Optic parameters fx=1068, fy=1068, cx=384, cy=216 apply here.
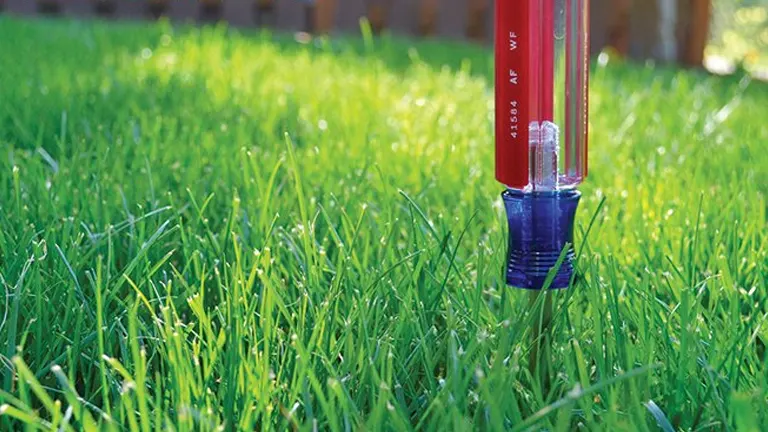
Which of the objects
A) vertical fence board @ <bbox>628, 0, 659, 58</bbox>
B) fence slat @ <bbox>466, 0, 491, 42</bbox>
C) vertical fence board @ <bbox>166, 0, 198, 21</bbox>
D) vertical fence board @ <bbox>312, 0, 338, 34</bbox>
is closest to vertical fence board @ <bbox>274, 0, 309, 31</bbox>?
vertical fence board @ <bbox>312, 0, 338, 34</bbox>

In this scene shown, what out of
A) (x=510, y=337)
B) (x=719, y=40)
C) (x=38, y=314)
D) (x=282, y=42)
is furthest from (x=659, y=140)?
(x=719, y=40)

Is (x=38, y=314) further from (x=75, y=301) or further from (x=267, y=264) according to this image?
(x=267, y=264)

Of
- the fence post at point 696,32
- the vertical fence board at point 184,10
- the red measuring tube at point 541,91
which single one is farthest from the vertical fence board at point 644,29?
the red measuring tube at point 541,91

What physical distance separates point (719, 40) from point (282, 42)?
13.7 meters

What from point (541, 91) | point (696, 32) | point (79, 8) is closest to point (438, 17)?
point (696, 32)

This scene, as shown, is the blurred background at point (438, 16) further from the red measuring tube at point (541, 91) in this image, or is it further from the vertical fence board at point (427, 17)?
the red measuring tube at point (541, 91)

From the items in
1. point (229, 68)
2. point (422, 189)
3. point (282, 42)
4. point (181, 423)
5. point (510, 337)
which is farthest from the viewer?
point (282, 42)

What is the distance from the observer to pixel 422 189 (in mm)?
1521

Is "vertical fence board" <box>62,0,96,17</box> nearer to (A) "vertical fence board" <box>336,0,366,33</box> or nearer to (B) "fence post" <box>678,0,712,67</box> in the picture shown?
(A) "vertical fence board" <box>336,0,366,33</box>

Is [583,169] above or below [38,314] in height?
above

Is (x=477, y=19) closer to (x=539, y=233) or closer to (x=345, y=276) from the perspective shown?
(x=345, y=276)

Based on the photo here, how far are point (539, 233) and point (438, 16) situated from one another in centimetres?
498

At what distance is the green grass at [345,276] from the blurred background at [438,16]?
10.2 ft

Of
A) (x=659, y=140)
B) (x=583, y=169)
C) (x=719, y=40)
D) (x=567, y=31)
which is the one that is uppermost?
(x=567, y=31)
